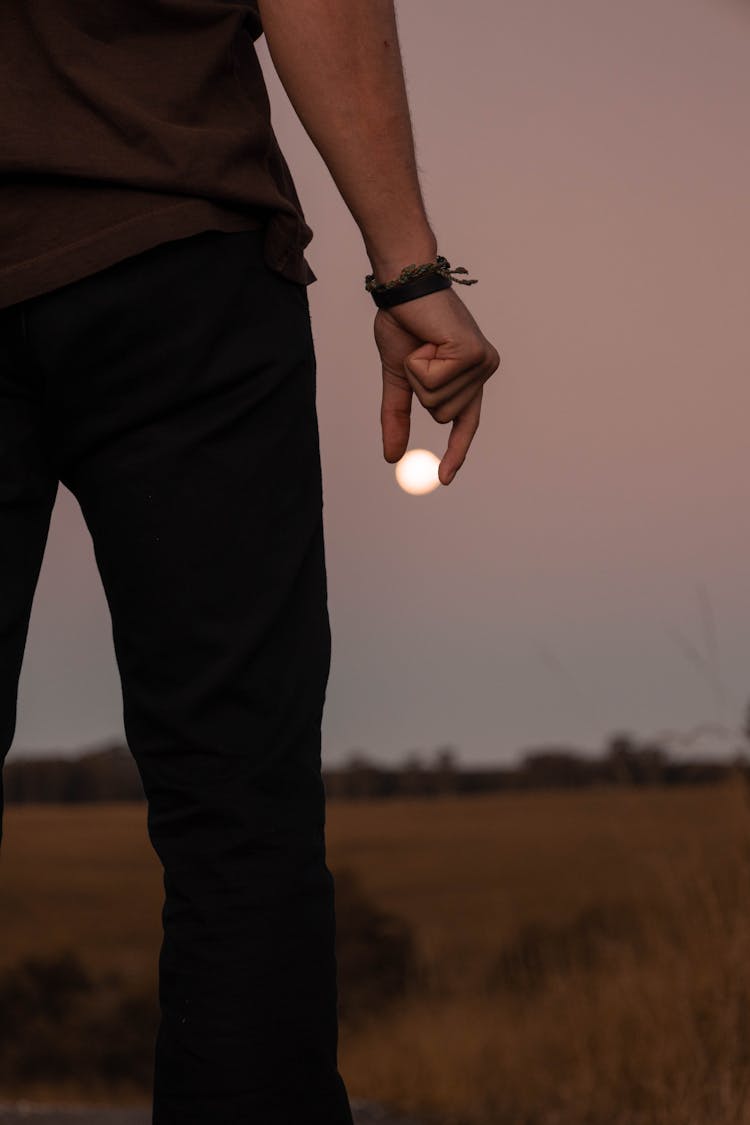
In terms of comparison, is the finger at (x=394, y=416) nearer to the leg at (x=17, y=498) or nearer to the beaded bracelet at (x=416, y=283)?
the beaded bracelet at (x=416, y=283)

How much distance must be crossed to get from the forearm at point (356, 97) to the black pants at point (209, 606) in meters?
0.10

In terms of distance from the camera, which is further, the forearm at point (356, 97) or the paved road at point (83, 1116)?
the paved road at point (83, 1116)

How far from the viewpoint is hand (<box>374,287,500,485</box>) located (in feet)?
3.04

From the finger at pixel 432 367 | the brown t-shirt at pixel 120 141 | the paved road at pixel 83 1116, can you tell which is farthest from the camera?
the paved road at pixel 83 1116

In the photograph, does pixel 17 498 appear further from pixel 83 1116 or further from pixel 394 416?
pixel 83 1116

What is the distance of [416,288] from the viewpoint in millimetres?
929

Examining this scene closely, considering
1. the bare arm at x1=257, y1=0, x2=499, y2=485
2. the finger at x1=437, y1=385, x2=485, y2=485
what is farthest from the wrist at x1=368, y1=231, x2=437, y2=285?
the finger at x1=437, y1=385, x2=485, y2=485

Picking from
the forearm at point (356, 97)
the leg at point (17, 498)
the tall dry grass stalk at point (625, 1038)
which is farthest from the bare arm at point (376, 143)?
the tall dry grass stalk at point (625, 1038)

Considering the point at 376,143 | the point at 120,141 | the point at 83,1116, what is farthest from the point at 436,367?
the point at 83,1116

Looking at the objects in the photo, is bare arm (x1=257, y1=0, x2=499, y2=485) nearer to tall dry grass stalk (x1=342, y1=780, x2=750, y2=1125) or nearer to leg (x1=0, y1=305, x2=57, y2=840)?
leg (x1=0, y1=305, x2=57, y2=840)

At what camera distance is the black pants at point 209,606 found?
33.0 inches

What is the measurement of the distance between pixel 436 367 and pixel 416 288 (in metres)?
0.06

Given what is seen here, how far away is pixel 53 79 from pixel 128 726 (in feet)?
1.54

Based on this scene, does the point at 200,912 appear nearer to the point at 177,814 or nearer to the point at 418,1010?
the point at 177,814
